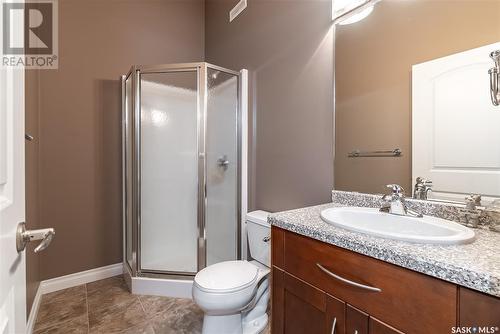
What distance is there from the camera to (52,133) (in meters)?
1.97

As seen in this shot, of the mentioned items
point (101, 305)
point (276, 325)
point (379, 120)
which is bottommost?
point (101, 305)

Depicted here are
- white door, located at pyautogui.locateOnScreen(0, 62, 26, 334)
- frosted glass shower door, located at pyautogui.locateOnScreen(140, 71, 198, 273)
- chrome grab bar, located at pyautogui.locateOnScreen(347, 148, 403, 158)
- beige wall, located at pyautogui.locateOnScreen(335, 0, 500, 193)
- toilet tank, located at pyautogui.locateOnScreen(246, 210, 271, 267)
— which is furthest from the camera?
frosted glass shower door, located at pyautogui.locateOnScreen(140, 71, 198, 273)

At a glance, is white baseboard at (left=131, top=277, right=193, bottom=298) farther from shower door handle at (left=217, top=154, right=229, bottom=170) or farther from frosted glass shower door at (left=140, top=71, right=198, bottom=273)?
shower door handle at (left=217, top=154, right=229, bottom=170)

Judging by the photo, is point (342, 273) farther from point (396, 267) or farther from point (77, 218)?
point (77, 218)

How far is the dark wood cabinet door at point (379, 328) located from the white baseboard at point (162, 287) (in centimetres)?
154

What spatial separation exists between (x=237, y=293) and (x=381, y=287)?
2.66 ft

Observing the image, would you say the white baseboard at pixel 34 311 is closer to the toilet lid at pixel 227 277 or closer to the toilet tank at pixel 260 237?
the toilet lid at pixel 227 277

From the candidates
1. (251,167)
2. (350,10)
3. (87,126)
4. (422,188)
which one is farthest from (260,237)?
(87,126)

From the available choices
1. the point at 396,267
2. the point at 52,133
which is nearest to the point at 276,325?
the point at 396,267

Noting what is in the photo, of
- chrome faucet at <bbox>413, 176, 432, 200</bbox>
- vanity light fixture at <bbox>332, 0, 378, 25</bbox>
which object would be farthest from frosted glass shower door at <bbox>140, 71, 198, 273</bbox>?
chrome faucet at <bbox>413, 176, 432, 200</bbox>

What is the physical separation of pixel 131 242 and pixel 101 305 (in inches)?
19.0

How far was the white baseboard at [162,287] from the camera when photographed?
1924mm

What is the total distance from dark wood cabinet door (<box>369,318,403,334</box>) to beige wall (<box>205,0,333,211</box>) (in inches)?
32.6

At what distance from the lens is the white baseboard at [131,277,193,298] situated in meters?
1.92
